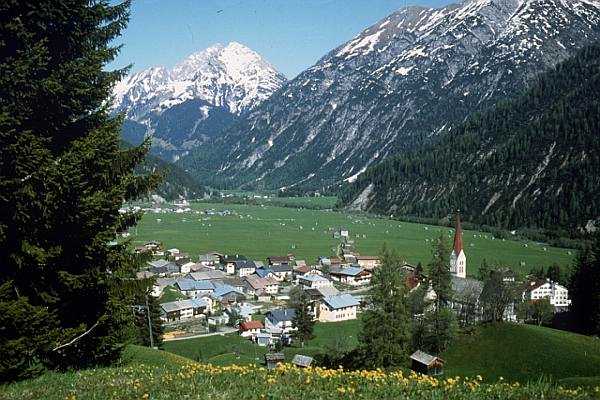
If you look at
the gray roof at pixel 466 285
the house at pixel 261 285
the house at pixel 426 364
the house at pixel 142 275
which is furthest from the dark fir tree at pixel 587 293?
the house at pixel 261 285

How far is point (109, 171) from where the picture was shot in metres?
15.8

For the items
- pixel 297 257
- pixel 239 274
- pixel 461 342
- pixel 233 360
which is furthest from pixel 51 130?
pixel 297 257

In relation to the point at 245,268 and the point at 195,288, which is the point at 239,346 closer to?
the point at 195,288

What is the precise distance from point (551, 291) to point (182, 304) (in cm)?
6091

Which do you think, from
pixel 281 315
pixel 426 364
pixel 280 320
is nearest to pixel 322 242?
pixel 281 315

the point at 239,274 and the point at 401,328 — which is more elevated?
the point at 401,328

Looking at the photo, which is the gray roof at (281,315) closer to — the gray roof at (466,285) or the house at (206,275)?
the gray roof at (466,285)

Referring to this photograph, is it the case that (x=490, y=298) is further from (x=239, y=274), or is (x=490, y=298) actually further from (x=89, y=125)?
(x=239, y=274)

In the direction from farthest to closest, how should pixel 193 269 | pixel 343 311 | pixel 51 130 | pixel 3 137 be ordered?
pixel 193 269
pixel 343 311
pixel 51 130
pixel 3 137

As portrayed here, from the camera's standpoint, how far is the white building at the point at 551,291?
8281 cm

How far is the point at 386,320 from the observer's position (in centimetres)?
Result: 3997

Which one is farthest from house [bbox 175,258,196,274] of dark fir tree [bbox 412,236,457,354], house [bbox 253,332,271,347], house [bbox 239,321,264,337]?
dark fir tree [bbox 412,236,457,354]

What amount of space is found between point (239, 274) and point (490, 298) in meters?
67.7

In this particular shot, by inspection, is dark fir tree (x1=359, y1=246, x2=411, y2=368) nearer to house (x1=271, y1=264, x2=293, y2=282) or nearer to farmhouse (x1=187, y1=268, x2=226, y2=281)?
house (x1=271, y1=264, x2=293, y2=282)
